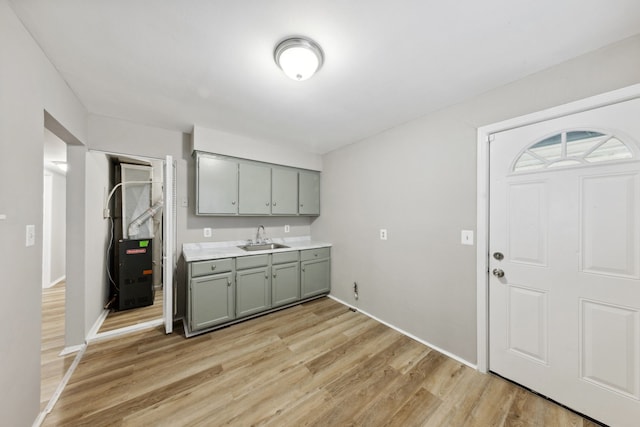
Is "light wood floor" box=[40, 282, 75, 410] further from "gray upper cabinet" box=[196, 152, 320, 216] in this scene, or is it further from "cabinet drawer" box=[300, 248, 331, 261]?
"cabinet drawer" box=[300, 248, 331, 261]

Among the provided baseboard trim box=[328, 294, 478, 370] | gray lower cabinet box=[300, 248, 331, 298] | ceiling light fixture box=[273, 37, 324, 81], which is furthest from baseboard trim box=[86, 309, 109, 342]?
ceiling light fixture box=[273, 37, 324, 81]

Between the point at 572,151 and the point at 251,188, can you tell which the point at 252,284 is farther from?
the point at 572,151

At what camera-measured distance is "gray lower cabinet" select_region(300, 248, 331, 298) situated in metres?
3.16

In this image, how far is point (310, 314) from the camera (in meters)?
2.84

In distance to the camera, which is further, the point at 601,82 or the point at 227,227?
the point at 227,227

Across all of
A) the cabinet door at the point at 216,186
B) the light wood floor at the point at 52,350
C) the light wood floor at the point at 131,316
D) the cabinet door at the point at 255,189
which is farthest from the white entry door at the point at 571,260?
the light wood floor at the point at 131,316

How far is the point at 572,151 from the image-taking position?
4.79 feet

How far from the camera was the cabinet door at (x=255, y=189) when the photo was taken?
9.53 feet

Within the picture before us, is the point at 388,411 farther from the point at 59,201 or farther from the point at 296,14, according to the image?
the point at 59,201

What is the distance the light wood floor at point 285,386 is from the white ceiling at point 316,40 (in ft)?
7.59

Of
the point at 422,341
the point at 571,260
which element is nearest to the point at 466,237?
the point at 571,260

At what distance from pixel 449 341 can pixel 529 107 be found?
203 cm

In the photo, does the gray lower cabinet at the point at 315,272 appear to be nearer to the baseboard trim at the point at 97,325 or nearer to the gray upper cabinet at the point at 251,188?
the gray upper cabinet at the point at 251,188

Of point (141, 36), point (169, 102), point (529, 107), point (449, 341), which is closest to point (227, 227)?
point (169, 102)
